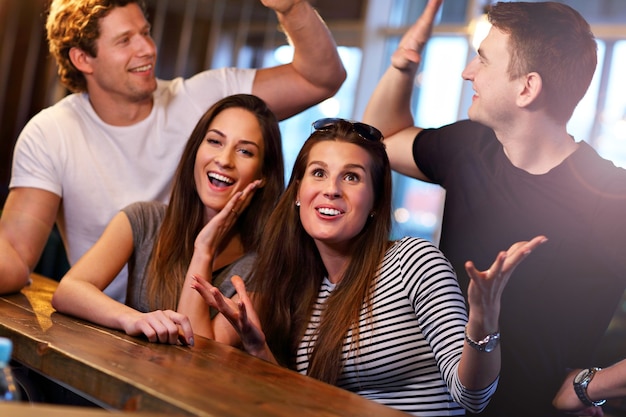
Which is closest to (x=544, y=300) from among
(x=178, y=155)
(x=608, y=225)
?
(x=608, y=225)

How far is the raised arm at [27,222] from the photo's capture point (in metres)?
2.49

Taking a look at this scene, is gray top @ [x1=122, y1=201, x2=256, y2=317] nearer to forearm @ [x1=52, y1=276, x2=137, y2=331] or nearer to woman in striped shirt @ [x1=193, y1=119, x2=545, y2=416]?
woman in striped shirt @ [x1=193, y1=119, x2=545, y2=416]

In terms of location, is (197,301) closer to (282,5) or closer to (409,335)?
(409,335)

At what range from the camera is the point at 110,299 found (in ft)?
6.47

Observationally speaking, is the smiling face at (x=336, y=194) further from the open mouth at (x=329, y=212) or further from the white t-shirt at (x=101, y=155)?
the white t-shirt at (x=101, y=155)

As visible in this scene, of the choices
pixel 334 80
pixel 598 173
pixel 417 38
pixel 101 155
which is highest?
pixel 417 38

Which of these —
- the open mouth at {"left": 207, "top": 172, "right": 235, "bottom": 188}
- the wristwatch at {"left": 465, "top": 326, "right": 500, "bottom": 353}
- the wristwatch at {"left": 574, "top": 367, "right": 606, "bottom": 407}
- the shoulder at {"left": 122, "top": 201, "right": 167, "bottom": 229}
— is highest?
the open mouth at {"left": 207, "top": 172, "right": 235, "bottom": 188}

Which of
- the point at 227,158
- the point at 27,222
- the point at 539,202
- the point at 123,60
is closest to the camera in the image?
the point at 539,202

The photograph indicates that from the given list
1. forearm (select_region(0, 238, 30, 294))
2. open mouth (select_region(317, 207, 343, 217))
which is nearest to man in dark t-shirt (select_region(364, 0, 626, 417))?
open mouth (select_region(317, 207, 343, 217))

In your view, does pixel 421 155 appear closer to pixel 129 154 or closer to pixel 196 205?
pixel 196 205

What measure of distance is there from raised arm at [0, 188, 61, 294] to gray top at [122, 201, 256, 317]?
0.35 meters

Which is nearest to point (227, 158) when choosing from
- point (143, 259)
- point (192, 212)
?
point (192, 212)

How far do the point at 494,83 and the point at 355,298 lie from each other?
69 cm

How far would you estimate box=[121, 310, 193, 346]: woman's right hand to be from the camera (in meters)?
1.77
